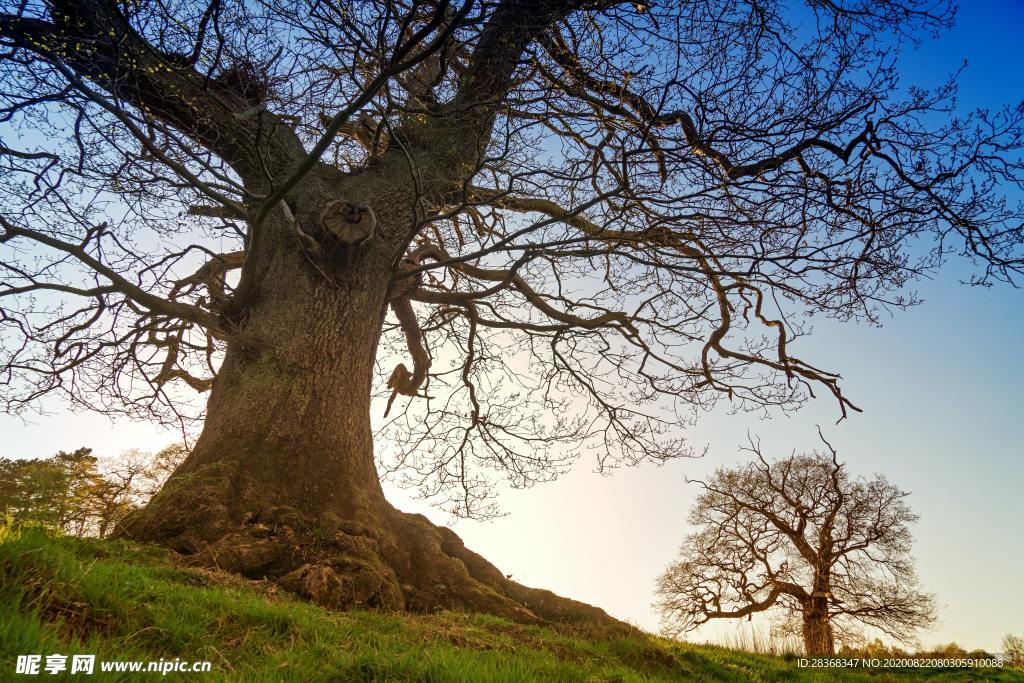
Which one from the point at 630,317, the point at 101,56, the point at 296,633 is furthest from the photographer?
the point at 630,317

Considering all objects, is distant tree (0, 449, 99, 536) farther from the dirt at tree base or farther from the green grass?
the dirt at tree base

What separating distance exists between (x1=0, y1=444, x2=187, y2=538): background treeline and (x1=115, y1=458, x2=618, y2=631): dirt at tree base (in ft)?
0.91

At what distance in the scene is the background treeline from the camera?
122 inches

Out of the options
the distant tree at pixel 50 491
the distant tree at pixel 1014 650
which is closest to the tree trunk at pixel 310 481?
the distant tree at pixel 50 491

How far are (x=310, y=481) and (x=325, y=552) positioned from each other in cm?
73

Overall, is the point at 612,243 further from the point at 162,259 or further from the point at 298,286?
the point at 162,259

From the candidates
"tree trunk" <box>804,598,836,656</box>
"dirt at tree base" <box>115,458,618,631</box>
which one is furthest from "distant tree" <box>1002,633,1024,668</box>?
"dirt at tree base" <box>115,458,618,631</box>

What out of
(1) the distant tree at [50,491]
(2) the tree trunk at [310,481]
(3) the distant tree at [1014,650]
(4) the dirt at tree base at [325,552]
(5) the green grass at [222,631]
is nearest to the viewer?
(5) the green grass at [222,631]

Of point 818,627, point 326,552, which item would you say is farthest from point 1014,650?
point 326,552

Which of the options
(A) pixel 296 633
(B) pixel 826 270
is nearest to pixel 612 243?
(B) pixel 826 270

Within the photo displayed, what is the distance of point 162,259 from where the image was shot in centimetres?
583

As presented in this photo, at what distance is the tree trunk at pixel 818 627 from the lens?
1212 cm

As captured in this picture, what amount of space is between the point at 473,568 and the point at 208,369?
4397mm

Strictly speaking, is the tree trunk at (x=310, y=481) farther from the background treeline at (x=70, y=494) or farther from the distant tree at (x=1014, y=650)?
the distant tree at (x=1014, y=650)
